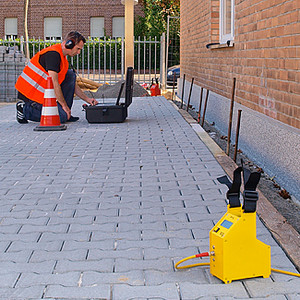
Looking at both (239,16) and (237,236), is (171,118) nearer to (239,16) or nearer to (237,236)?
(239,16)

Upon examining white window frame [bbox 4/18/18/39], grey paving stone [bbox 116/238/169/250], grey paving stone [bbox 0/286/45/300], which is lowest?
grey paving stone [bbox 0/286/45/300]

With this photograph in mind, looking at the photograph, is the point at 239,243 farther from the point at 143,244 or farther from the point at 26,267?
the point at 26,267

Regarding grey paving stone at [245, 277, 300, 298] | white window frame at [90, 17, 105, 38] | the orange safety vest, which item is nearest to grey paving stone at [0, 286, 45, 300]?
grey paving stone at [245, 277, 300, 298]

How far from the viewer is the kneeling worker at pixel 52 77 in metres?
9.32

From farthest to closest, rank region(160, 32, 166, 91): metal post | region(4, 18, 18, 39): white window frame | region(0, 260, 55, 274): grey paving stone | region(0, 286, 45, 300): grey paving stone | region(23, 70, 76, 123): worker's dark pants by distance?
region(4, 18, 18, 39): white window frame → region(160, 32, 166, 91): metal post → region(23, 70, 76, 123): worker's dark pants → region(0, 260, 55, 274): grey paving stone → region(0, 286, 45, 300): grey paving stone

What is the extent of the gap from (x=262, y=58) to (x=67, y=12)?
113ft

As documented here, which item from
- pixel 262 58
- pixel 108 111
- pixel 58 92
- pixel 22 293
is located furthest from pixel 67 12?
pixel 22 293

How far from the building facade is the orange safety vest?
9.05 feet

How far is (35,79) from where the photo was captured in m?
9.80

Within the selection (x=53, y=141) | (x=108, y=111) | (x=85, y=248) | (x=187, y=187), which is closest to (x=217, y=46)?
(x=108, y=111)

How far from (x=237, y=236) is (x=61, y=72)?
7.00 meters

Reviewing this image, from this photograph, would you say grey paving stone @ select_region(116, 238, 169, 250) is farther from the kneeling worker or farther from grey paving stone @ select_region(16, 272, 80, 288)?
the kneeling worker

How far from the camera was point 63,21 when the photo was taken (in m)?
39.9

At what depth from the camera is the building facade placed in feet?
19.2
